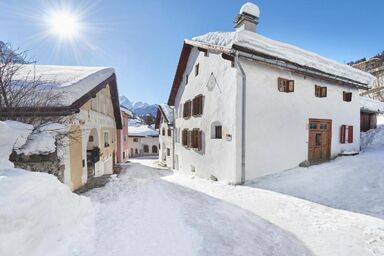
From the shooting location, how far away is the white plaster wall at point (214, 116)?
30.6 ft

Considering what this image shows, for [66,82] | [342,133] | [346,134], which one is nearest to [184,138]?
[66,82]

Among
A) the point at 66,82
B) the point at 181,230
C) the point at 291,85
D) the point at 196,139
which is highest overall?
the point at 291,85

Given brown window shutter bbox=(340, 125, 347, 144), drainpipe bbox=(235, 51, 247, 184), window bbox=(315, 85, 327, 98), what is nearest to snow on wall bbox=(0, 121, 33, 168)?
drainpipe bbox=(235, 51, 247, 184)

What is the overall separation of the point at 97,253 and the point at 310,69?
36.2ft

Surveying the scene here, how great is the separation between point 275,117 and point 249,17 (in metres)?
7.53

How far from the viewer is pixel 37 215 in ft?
11.6

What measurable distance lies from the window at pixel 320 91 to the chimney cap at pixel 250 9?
19.6 feet

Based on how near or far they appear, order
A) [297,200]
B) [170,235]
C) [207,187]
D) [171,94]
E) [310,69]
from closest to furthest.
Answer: [170,235]
[297,200]
[207,187]
[310,69]
[171,94]

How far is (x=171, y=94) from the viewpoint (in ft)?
61.2

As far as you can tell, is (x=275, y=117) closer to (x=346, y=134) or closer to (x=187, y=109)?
(x=346, y=134)

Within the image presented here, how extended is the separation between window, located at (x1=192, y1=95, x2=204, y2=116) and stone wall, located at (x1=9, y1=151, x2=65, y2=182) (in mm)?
7646

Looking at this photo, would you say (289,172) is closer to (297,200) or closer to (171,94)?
(297,200)

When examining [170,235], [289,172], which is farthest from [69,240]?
[289,172]

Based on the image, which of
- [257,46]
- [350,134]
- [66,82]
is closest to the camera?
[66,82]
